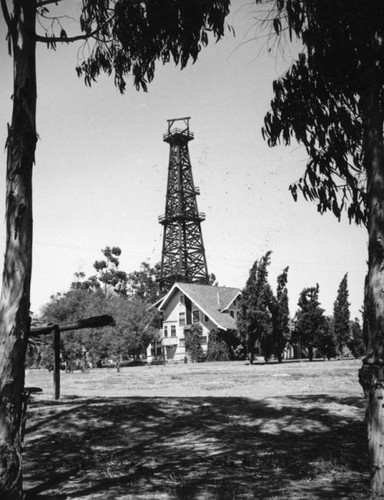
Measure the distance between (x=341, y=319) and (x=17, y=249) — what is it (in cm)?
4324

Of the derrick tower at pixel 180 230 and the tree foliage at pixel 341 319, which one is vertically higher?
the derrick tower at pixel 180 230

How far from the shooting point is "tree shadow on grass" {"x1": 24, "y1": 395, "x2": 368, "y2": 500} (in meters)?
4.65

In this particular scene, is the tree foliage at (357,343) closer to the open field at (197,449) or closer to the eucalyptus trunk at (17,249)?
the open field at (197,449)

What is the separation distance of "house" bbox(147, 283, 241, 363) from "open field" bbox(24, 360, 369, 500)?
41823mm

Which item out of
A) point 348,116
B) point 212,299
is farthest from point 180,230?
point 348,116

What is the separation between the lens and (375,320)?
4609mm

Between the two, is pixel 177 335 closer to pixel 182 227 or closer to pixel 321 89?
pixel 182 227

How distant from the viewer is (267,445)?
625 cm

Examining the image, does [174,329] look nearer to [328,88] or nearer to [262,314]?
[262,314]

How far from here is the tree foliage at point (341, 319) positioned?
44281 millimetres

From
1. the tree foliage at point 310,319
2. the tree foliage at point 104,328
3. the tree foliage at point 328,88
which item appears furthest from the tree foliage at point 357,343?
the tree foliage at point 328,88

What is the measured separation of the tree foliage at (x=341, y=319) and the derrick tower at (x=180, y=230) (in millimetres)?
19396

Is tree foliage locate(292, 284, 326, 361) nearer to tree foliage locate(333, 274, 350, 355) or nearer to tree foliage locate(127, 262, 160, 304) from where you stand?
tree foliage locate(333, 274, 350, 355)

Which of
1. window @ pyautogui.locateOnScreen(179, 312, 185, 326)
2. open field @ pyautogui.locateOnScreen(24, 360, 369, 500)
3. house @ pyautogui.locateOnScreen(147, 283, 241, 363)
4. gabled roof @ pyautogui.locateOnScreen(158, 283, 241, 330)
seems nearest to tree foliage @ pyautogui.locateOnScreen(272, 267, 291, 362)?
gabled roof @ pyautogui.locateOnScreen(158, 283, 241, 330)
